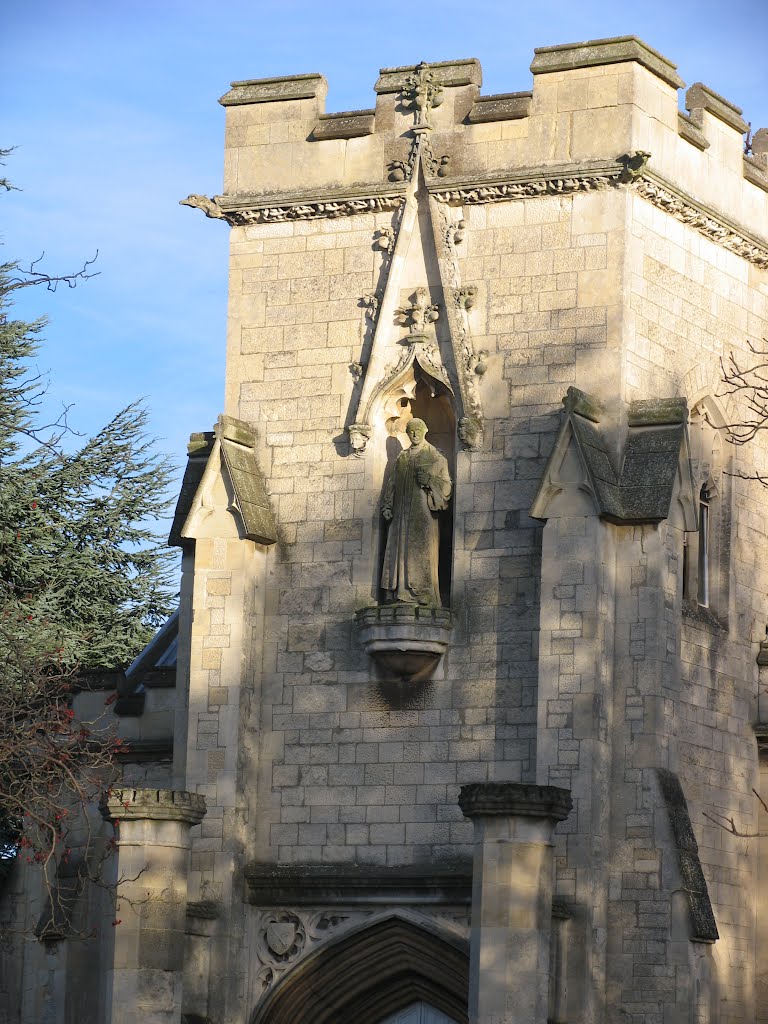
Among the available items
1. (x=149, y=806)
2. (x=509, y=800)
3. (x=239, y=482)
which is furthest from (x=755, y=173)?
(x=149, y=806)

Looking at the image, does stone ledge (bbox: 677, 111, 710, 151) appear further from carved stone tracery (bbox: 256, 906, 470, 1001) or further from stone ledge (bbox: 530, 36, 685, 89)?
carved stone tracery (bbox: 256, 906, 470, 1001)

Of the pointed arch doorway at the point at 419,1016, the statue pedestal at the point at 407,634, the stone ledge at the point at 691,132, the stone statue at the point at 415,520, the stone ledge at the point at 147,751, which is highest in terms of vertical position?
the stone ledge at the point at 691,132

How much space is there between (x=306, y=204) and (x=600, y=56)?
2826 mm

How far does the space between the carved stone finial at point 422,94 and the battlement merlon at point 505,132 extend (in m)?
0.02

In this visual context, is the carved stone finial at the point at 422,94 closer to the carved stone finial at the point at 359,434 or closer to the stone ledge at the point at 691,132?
the stone ledge at the point at 691,132

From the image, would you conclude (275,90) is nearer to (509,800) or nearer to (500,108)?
(500,108)

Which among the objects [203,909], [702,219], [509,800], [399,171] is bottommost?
[203,909]

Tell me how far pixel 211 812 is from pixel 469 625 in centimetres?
258

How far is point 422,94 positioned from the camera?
2097 cm

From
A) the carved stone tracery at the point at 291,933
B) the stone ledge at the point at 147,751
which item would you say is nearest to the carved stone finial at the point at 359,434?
the stone ledge at the point at 147,751

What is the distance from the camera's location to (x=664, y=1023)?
18.7 m

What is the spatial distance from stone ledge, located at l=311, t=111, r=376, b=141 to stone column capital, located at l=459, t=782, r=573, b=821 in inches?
253

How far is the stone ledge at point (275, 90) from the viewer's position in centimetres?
2161

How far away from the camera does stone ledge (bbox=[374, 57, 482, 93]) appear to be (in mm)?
20953
